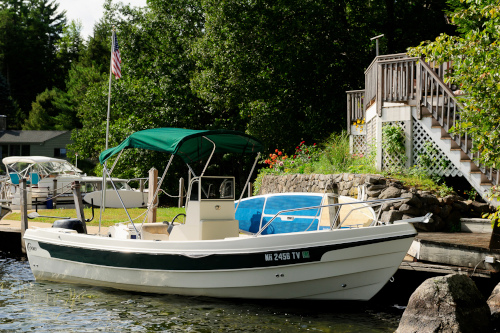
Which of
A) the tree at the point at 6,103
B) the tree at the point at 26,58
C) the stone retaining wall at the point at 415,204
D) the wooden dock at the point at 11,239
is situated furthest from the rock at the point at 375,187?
the tree at the point at 26,58

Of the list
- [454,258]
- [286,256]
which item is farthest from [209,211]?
[454,258]

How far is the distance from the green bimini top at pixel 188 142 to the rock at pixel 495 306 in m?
5.21

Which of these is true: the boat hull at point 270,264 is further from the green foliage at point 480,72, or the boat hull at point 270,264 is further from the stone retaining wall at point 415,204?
the stone retaining wall at point 415,204

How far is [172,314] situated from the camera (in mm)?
9562

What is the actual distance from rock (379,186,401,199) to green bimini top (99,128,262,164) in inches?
128

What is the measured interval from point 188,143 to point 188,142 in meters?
0.04

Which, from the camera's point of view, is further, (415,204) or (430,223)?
(430,223)

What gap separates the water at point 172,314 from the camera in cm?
877

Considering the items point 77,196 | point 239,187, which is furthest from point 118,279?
point 239,187

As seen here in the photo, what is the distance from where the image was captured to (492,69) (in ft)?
28.5

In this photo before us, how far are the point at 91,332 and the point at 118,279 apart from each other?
2.58 metres

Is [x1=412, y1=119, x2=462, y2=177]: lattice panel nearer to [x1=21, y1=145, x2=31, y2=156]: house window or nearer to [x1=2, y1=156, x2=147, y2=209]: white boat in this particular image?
[x1=2, y1=156, x2=147, y2=209]: white boat

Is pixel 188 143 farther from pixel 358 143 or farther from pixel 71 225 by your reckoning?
pixel 358 143

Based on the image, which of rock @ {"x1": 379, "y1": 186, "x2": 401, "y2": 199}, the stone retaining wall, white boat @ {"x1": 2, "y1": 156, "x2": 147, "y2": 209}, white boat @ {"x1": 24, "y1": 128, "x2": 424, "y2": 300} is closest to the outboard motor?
white boat @ {"x1": 24, "y1": 128, "x2": 424, "y2": 300}
